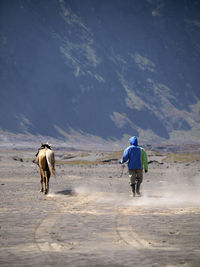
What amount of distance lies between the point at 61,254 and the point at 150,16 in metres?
194

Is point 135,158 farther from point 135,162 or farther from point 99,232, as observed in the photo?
point 99,232

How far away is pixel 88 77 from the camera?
448 ft

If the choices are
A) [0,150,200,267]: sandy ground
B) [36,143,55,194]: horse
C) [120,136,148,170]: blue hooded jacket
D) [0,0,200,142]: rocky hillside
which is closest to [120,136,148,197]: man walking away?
[120,136,148,170]: blue hooded jacket

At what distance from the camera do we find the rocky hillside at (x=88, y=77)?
12838 centimetres

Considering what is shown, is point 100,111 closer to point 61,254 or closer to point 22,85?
point 22,85

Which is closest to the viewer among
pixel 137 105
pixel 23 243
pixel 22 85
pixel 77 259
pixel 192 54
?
pixel 77 259

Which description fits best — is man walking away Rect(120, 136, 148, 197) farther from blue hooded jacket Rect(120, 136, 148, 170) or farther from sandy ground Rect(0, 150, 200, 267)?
sandy ground Rect(0, 150, 200, 267)

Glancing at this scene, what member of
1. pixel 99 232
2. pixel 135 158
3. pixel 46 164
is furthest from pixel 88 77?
pixel 99 232

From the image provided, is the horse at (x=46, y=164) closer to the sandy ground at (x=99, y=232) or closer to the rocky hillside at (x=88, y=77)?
the sandy ground at (x=99, y=232)

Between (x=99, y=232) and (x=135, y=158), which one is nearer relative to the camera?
(x=99, y=232)

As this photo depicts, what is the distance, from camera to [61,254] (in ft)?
23.1

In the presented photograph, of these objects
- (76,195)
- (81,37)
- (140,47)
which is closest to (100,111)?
(81,37)

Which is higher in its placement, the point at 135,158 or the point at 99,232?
the point at 135,158

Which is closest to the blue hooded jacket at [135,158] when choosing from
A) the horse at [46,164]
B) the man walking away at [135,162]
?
the man walking away at [135,162]
